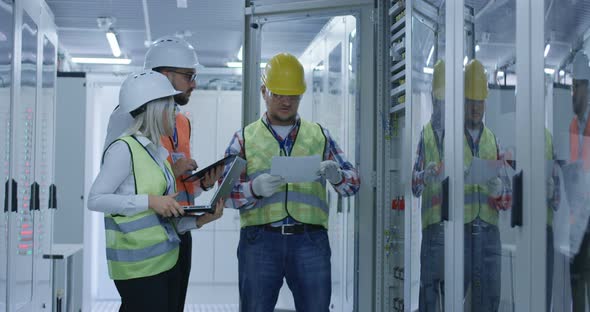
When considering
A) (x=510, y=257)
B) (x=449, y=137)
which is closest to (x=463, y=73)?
(x=449, y=137)

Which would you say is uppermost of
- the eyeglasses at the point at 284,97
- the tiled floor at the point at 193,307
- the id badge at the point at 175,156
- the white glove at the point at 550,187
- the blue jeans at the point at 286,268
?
the eyeglasses at the point at 284,97

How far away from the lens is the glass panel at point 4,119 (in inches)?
141

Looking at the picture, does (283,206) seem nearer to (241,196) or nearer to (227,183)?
(241,196)

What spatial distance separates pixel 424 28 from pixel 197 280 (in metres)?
6.45

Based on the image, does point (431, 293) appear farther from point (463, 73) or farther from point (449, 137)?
point (463, 73)

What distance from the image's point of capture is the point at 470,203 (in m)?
2.90

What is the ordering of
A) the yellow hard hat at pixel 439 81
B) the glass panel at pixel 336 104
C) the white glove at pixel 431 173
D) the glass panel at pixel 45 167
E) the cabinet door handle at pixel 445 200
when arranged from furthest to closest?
the glass panel at pixel 45 167 < the glass panel at pixel 336 104 < the white glove at pixel 431 173 < the yellow hard hat at pixel 439 81 < the cabinet door handle at pixel 445 200

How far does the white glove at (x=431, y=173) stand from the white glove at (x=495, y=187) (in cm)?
73

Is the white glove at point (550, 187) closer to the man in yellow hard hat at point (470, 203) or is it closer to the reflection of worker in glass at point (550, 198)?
the reflection of worker in glass at point (550, 198)

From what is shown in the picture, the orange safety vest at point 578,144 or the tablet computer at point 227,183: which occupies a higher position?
the orange safety vest at point 578,144

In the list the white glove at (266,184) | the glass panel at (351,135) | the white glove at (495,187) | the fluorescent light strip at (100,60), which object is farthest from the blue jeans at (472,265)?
the fluorescent light strip at (100,60)

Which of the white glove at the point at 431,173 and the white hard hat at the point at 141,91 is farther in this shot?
the white glove at the point at 431,173

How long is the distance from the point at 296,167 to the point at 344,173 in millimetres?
334

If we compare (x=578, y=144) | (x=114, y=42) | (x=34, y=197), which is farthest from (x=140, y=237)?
(x=114, y=42)
